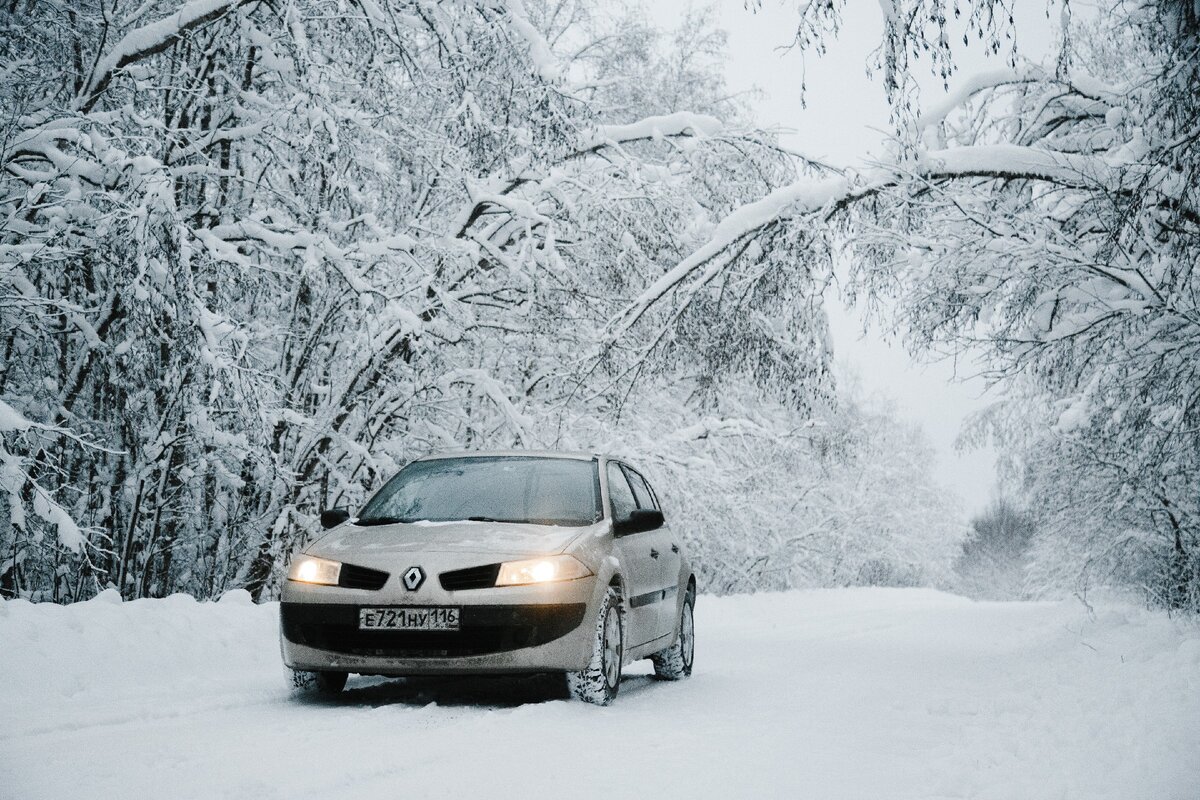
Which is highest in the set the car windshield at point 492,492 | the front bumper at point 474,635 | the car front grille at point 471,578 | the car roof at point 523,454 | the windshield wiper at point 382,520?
the car roof at point 523,454

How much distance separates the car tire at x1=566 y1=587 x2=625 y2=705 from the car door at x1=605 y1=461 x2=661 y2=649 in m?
0.26

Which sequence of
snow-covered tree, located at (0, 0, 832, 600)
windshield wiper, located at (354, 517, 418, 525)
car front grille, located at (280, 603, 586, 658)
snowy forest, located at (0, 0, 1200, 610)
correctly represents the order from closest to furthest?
1. car front grille, located at (280, 603, 586, 658)
2. windshield wiper, located at (354, 517, 418, 525)
3. snowy forest, located at (0, 0, 1200, 610)
4. snow-covered tree, located at (0, 0, 832, 600)

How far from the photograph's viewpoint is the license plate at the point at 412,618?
6.43 metres

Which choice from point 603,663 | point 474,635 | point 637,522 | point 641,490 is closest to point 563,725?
point 474,635

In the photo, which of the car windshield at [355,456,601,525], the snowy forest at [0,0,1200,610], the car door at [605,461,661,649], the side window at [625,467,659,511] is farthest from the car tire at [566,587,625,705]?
the snowy forest at [0,0,1200,610]

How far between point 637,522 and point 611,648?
3.23 feet

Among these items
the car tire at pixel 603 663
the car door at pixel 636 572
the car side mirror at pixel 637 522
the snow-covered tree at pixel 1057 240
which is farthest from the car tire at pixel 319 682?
the snow-covered tree at pixel 1057 240

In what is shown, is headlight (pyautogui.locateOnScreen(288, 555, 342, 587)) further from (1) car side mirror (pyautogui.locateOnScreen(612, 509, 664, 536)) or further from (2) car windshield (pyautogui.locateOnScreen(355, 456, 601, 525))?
(1) car side mirror (pyautogui.locateOnScreen(612, 509, 664, 536))

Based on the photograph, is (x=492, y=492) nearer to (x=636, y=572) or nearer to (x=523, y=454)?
(x=523, y=454)

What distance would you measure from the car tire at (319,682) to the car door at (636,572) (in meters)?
1.76

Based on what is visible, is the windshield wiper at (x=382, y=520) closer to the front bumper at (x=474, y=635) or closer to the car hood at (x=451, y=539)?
the car hood at (x=451, y=539)

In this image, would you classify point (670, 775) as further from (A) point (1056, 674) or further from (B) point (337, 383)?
(B) point (337, 383)

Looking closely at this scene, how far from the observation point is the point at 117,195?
865 cm

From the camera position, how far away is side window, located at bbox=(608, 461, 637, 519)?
26.7 feet
